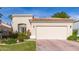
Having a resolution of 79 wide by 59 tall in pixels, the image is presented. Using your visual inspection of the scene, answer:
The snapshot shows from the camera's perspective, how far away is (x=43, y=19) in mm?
8266

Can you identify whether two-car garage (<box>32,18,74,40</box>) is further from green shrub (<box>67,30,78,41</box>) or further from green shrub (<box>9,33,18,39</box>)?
green shrub (<box>9,33,18,39</box>)

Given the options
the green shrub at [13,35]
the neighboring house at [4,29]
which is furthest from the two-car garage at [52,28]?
the neighboring house at [4,29]

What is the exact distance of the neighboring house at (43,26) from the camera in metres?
8.23

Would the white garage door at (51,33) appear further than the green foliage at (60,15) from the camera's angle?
Yes

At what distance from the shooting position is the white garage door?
27.2 feet

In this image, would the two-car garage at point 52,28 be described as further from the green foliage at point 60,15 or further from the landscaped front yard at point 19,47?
the landscaped front yard at point 19,47

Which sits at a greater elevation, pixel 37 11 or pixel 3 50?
pixel 37 11

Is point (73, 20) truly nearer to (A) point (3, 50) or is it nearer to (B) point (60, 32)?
(B) point (60, 32)

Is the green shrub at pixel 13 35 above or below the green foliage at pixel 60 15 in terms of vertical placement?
below

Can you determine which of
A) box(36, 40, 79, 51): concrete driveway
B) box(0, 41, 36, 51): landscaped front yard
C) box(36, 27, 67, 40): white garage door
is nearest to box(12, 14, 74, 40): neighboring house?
box(36, 27, 67, 40): white garage door
